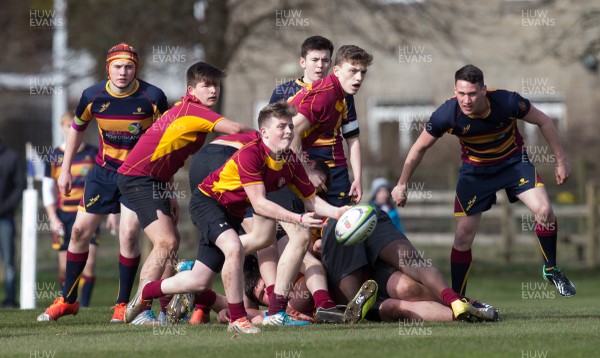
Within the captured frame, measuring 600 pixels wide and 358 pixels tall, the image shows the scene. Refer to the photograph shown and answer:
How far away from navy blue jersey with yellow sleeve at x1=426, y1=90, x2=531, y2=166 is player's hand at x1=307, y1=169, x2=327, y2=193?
3.77 ft

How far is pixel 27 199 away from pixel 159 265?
4933 millimetres

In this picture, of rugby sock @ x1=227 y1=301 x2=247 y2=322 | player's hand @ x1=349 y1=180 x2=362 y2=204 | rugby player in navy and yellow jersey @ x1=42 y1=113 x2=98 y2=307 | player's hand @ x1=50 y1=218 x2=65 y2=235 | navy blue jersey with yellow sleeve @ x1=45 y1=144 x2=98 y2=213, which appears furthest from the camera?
navy blue jersey with yellow sleeve @ x1=45 y1=144 x2=98 y2=213

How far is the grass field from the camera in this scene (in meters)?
7.30

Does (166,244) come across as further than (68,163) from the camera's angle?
No

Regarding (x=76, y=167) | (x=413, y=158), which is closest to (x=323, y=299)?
(x=413, y=158)

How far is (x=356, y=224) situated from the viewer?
27.2 feet

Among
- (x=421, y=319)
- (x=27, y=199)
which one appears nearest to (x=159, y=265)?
(x=421, y=319)

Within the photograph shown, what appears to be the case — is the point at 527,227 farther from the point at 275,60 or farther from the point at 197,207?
the point at 197,207

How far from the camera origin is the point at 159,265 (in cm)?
970

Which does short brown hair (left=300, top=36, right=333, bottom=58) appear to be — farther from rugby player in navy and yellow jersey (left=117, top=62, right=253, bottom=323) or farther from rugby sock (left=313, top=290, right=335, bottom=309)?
rugby sock (left=313, top=290, right=335, bottom=309)

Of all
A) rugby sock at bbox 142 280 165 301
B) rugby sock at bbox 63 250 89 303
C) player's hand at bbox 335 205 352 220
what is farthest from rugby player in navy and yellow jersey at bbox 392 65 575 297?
rugby sock at bbox 63 250 89 303

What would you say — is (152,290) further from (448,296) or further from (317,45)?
(317,45)

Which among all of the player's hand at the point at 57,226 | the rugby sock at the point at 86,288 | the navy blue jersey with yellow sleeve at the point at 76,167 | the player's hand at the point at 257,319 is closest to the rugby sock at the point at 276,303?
the player's hand at the point at 257,319

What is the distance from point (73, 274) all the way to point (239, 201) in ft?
8.58
